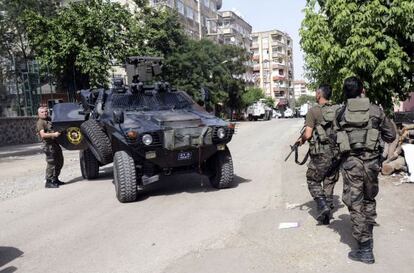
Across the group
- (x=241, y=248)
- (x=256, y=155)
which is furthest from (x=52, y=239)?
(x=256, y=155)

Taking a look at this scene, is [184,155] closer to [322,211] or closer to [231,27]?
[322,211]

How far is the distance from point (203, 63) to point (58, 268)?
36.5 m

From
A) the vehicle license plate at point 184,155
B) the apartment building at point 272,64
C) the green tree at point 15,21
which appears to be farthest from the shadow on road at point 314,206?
the apartment building at point 272,64

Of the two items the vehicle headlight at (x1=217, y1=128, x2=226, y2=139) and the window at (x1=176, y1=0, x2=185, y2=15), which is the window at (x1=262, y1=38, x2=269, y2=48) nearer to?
the window at (x1=176, y1=0, x2=185, y2=15)

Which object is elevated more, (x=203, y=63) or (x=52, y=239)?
(x=203, y=63)

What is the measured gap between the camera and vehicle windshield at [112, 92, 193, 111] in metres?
9.66

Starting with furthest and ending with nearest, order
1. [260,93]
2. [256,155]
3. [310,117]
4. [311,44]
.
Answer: [260,93] → [256,155] → [311,44] → [310,117]

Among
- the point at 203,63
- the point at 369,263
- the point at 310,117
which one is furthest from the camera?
the point at 203,63

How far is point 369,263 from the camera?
463 centimetres

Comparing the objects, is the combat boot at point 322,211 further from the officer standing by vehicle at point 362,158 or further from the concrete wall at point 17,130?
the concrete wall at point 17,130

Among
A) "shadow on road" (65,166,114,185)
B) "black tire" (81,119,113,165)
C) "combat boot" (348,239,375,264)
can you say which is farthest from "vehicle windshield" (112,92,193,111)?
"combat boot" (348,239,375,264)

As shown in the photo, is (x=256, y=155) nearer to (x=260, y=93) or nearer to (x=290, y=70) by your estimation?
(x=260, y=93)

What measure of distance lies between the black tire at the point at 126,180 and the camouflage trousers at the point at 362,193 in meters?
4.13

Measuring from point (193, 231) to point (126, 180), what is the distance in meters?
2.24
